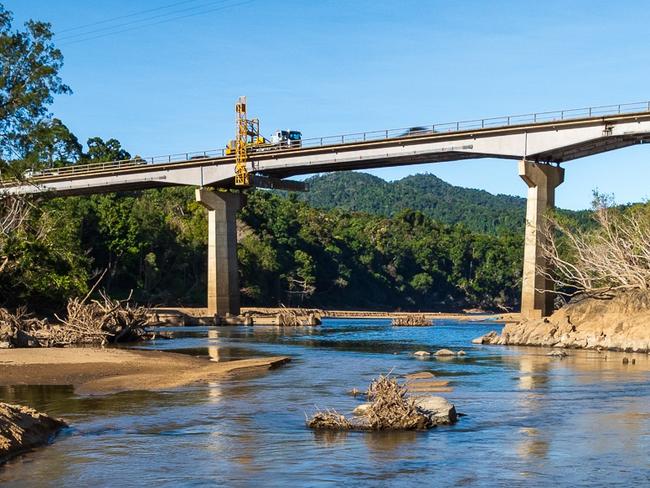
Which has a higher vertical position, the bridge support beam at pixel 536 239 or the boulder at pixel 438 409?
the bridge support beam at pixel 536 239

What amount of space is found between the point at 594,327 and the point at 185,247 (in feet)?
229

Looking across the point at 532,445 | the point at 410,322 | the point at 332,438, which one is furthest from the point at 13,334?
the point at 410,322

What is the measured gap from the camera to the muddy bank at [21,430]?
19875 mm

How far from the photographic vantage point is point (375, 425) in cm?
2316

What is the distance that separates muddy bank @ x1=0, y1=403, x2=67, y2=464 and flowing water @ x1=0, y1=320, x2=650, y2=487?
0.39 meters

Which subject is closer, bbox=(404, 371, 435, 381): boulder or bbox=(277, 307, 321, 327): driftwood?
bbox=(404, 371, 435, 381): boulder

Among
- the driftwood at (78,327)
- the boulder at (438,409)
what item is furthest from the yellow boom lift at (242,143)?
the boulder at (438,409)

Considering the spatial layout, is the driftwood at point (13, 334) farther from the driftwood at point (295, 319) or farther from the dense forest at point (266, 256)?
the driftwood at point (295, 319)

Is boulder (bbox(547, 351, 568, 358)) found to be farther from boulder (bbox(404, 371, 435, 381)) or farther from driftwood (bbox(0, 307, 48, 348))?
driftwood (bbox(0, 307, 48, 348))

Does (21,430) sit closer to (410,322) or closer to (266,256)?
(410,322)

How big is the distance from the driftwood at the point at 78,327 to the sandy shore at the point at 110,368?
305 centimetres

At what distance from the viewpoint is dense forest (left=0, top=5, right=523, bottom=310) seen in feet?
135

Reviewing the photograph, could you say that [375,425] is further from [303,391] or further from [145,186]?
[145,186]

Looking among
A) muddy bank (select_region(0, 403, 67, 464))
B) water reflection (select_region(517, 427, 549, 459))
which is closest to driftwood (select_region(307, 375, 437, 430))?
water reflection (select_region(517, 427, 549, 459))
